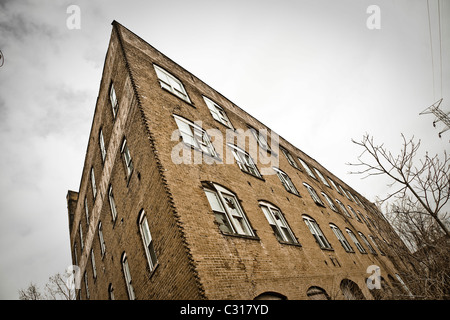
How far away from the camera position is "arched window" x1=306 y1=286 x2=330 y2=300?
296 inches

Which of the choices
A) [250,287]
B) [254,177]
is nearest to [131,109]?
[254,177]

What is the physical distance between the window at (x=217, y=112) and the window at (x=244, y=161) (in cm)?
155

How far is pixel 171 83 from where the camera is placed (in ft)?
34.1

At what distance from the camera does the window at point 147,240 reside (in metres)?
6.84

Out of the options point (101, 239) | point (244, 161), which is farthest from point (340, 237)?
point (101, 239)

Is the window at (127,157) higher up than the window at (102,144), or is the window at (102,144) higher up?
the window at (102,144)

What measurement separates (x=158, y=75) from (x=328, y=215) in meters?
11.5

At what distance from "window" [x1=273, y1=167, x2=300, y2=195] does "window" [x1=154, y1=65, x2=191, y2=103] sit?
5768 millimetres

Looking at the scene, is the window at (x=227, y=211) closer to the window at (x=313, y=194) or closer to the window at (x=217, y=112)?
the window at (x=217, y=112)

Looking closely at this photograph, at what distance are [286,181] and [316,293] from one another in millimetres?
5871

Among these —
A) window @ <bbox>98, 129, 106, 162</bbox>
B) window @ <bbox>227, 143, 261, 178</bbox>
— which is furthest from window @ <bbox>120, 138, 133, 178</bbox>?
window @ <bbox>227, 143, 261, 178</bbox>

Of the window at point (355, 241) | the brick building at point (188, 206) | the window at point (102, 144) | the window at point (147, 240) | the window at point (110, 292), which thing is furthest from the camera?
the window at point (355, 241)

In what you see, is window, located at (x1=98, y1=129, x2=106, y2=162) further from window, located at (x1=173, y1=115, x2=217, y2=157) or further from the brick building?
window, located at (x1=173, y1=115, x2=217, y2=157)

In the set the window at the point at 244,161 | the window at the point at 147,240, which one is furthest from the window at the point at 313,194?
the window at the point at 147,240
